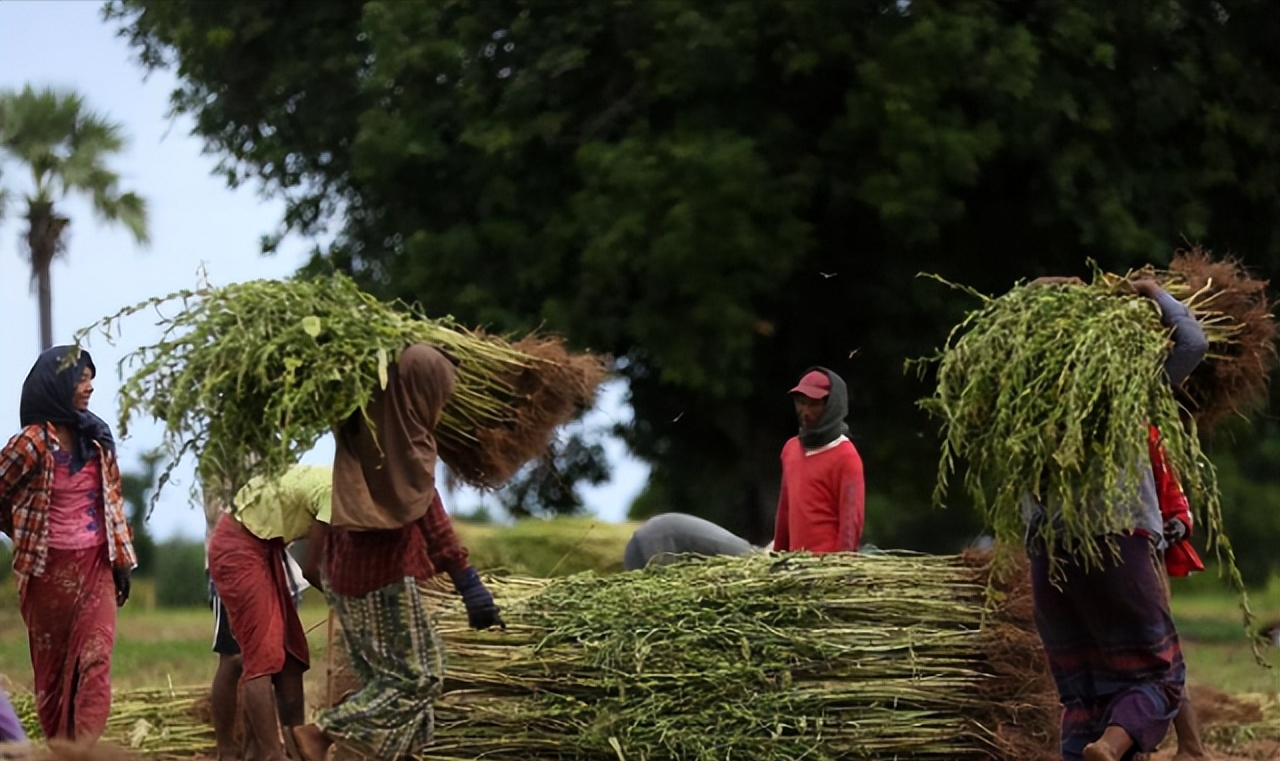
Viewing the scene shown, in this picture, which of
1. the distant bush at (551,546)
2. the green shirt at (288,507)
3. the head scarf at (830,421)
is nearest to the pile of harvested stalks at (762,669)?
the green shirt at (288,507)

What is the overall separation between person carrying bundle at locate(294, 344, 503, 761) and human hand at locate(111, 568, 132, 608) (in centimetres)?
219

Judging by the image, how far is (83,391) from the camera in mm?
8109

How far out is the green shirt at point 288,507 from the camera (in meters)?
7.71

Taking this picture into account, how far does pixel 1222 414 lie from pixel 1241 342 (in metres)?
0.31

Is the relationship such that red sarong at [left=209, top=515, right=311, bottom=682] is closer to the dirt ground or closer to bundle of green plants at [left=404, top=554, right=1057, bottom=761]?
bundle of green plants at [left=404, top=554, right=1057, bottom=761]

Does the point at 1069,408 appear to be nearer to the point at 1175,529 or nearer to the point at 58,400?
the point at 1175,529

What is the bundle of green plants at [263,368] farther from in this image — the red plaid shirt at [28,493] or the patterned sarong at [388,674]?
the red plaid shirt at [28,493]

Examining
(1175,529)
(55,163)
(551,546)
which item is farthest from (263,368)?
(55,163)

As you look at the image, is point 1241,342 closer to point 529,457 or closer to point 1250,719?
point 529,457

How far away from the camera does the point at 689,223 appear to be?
13.1 metres

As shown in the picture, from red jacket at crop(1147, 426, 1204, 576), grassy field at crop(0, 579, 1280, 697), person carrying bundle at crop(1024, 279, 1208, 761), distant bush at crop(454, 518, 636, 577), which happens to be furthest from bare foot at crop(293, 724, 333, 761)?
distant bush at crop(454, 518, 636, 577)

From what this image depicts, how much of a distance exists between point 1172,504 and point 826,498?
169 cm

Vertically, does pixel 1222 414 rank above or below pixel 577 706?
above

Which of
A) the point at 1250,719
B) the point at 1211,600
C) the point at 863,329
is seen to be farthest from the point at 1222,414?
the point at 1211,600
